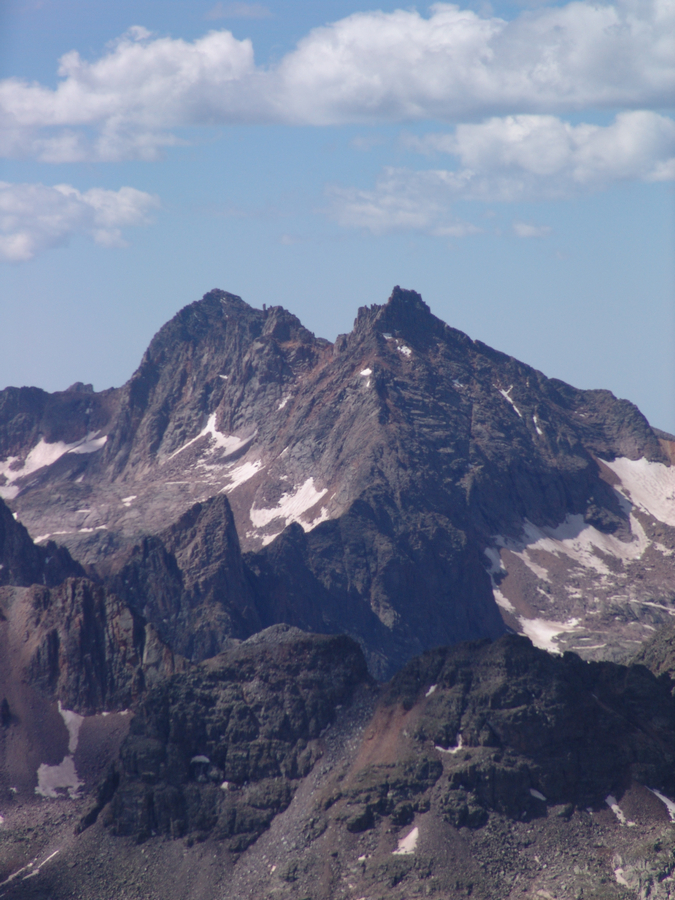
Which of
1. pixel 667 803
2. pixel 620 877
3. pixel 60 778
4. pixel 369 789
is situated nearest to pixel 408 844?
pixel 369 789

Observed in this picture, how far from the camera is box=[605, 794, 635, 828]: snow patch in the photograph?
11881cm

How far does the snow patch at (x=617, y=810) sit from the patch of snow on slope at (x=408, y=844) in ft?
63.3

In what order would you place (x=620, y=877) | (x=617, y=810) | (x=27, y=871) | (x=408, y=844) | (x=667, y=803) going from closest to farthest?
(x=620, y=877)
(x=408, y=844)
(x=617, y=810)
(x=667, y=803)
(x=27, y=871)

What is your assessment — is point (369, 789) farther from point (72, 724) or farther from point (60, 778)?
point (72, 724)

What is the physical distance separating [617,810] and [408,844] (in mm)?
20951

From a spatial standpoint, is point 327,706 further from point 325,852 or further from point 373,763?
point 325,852

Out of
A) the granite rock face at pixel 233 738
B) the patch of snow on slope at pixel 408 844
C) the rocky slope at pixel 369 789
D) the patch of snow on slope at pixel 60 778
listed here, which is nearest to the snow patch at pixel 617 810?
the rocky slope at pixel 369 789

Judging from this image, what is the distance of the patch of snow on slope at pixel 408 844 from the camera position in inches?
4705

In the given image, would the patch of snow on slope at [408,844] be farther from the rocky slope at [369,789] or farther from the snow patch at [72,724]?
the snow patch at [72,724]

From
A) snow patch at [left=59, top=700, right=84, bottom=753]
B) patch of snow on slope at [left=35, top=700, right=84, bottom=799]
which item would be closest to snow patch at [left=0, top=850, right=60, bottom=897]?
patch of snow on slope at [left=35, top=700, right=84, bottom=799]

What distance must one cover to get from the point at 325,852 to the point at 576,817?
25.1m

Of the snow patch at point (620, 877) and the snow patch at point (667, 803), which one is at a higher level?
the snow patch at point (667, 803)

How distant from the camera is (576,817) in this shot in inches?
4722

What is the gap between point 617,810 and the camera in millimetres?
120562
